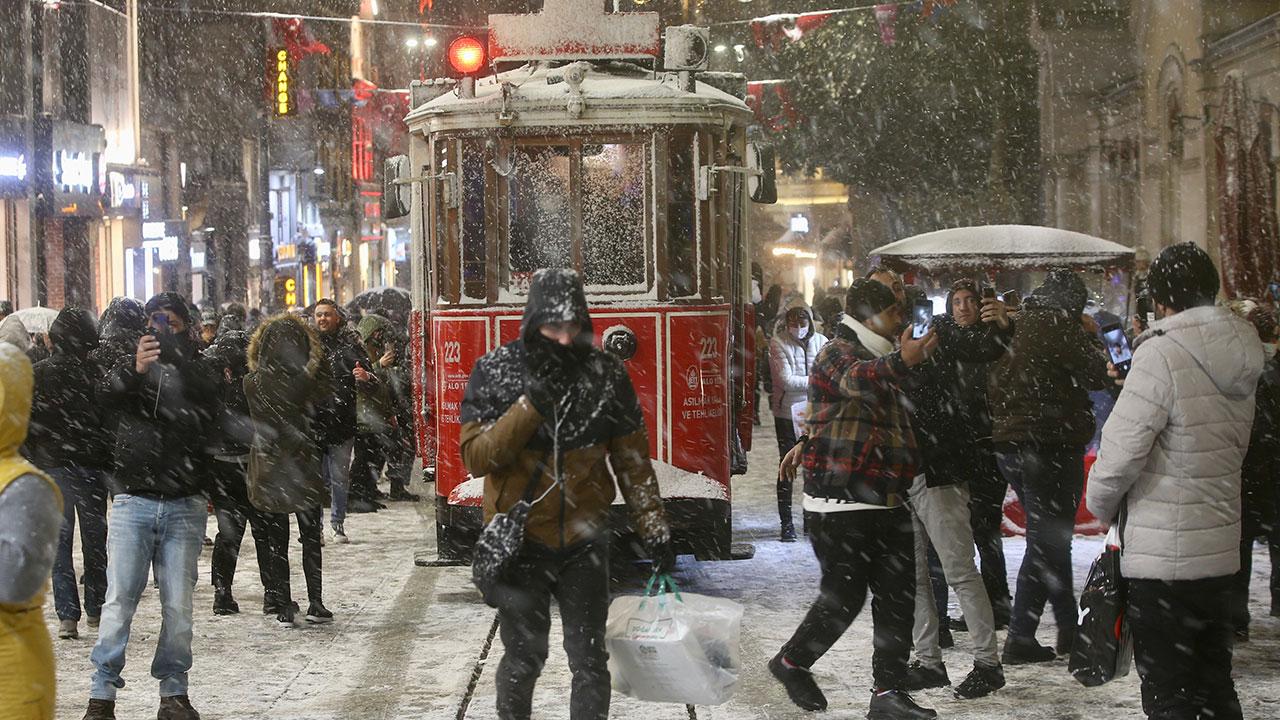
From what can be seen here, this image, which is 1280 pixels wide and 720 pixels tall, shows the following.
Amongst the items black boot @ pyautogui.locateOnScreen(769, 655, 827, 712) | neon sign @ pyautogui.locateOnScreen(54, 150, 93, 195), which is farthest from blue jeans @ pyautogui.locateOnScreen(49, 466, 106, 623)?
neon sign @ pyautogui.locateOnScreen(54, 150, 93, 195)

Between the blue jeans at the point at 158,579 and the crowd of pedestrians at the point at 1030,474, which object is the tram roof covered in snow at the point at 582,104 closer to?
the crowd of pedestrians at the point at 1030,474

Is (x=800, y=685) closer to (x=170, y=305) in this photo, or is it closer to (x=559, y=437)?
(x=559, y=437)

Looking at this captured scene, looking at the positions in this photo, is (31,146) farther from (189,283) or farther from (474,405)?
(474,405)

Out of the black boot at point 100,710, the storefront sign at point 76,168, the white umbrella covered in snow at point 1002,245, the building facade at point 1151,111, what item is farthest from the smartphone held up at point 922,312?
the storefront sign at point 76,168

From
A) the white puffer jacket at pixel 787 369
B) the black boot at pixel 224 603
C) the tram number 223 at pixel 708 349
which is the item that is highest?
the tram number 223 at pixel 708 349

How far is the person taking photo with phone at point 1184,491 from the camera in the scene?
5.54 meters

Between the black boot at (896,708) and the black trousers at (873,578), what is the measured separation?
0.15ft

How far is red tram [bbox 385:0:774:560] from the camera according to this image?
1016cm

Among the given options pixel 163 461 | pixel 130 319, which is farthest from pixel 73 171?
pixel 163 461

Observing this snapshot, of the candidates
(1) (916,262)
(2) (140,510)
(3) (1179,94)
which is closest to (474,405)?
(2) (140,510)

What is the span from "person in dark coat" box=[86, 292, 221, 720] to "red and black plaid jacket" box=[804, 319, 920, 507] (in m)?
2.67

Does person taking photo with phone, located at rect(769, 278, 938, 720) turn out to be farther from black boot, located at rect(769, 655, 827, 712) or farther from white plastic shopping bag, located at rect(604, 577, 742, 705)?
white plastic shopping bag, located at rect(604, 577, 742, 705)

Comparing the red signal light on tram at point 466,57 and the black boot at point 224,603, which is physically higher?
the red signal light on tram at point 466,57

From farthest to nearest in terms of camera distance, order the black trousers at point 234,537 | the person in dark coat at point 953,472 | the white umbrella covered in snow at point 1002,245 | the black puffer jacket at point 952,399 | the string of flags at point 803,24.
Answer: the string of flags at point 803,24
the white umbrella covered in snow at point 1002,245
the black trousers at point 234,537
the black puffer jacket at point 952,399
the person in dark coat at point 953,472
